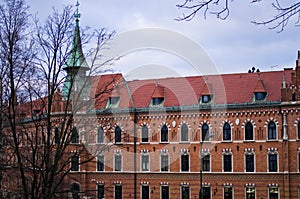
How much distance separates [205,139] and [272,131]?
529 centimetres

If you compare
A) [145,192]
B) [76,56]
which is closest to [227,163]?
[145,192]

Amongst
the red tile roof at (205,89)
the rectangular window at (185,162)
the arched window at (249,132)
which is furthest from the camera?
the rectangular window at (185,162)

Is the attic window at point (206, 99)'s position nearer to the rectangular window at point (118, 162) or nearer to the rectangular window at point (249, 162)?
the rectangular window at point (249, 162)

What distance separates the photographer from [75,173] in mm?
46812

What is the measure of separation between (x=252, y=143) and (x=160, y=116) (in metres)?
7.90

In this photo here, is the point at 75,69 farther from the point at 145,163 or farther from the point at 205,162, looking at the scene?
the point at 145,163

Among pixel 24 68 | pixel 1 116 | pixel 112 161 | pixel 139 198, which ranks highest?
pixel 24 68

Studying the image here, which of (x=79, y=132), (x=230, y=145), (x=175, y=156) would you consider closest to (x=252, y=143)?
(x=230, y=145)

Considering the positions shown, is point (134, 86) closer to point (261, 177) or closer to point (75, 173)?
point (75, 173)

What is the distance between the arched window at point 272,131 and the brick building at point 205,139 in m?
0.07

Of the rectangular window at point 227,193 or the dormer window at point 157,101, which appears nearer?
the rectangular window at point 227,193

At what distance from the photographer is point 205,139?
42656mm

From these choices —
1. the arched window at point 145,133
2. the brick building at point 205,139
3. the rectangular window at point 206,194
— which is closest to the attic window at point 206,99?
the brick building at point 205,139

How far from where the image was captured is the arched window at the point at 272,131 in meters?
40.3
